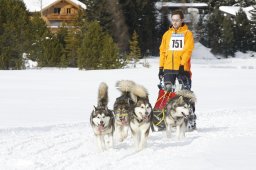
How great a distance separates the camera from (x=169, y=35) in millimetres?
8250

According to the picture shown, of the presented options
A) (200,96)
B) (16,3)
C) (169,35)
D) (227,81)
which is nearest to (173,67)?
(169,35)

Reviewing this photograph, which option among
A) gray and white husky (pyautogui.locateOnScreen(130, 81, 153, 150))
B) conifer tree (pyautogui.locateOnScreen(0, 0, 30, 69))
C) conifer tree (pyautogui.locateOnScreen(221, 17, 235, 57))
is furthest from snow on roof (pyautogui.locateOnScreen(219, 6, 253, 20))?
gray and white husky (pyautogui.locateOnScreen(130, 81, 153, 150))

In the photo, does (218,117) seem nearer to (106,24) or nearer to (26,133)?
(26,133)

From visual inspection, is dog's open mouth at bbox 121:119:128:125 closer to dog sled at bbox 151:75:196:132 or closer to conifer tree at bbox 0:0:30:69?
dog sled at bbox 151:75:196:132

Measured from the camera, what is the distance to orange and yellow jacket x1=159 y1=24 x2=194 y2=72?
8062 mm

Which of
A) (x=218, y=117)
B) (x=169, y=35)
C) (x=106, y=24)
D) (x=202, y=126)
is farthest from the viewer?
(x=106, y=24)

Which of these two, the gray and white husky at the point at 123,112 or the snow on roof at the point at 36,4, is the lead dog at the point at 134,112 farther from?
the snow on roof at the point at 36,4

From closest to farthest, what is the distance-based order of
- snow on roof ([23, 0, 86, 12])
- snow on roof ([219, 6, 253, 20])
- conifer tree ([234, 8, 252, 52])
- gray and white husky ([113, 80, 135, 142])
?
gray and white husky ([113, 80, 135, 142]) → snow on roof ([23, 0, 86, 12]) → conifer tree ([234, 8, 252, 52]) → snow on roof ([219, 6, 253, 20])

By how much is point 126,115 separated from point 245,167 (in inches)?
106

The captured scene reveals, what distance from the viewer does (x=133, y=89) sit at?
24.1 feet

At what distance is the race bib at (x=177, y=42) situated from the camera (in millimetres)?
8109

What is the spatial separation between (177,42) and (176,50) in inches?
5.5

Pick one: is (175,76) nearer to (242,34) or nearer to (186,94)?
(186,94)

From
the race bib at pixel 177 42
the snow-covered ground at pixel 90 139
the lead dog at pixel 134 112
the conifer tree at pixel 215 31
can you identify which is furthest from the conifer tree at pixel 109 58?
the conifer tree at pixel 215 31
